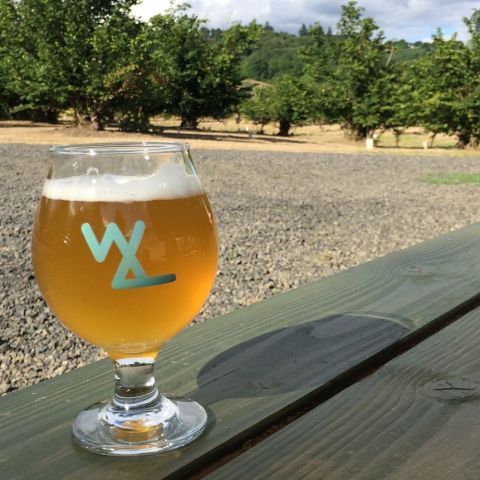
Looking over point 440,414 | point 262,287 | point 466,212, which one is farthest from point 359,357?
point 466,212

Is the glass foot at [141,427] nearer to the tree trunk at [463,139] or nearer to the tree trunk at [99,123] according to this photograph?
the tree trunk at [99,123]

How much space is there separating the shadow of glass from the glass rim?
0.30m

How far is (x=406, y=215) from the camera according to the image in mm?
6883

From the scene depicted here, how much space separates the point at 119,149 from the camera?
778 mm

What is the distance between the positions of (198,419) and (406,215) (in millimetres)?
6422

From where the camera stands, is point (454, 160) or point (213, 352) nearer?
point (213, 352)

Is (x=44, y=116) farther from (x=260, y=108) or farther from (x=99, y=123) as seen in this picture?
(x=260, y=108)

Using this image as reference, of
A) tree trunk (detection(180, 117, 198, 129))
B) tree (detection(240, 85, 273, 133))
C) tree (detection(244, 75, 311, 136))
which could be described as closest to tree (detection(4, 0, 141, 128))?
tree trunk (detection(180, 117, 198, 129))

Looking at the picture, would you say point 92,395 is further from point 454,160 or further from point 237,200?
point 454,160

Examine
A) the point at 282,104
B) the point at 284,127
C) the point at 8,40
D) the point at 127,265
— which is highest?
the point at 8,40

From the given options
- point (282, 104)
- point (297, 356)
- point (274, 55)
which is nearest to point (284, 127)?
point (282, 104)

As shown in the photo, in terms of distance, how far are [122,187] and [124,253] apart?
8cm

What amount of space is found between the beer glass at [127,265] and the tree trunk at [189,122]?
3033 cm

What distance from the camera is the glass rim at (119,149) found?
758 mm
